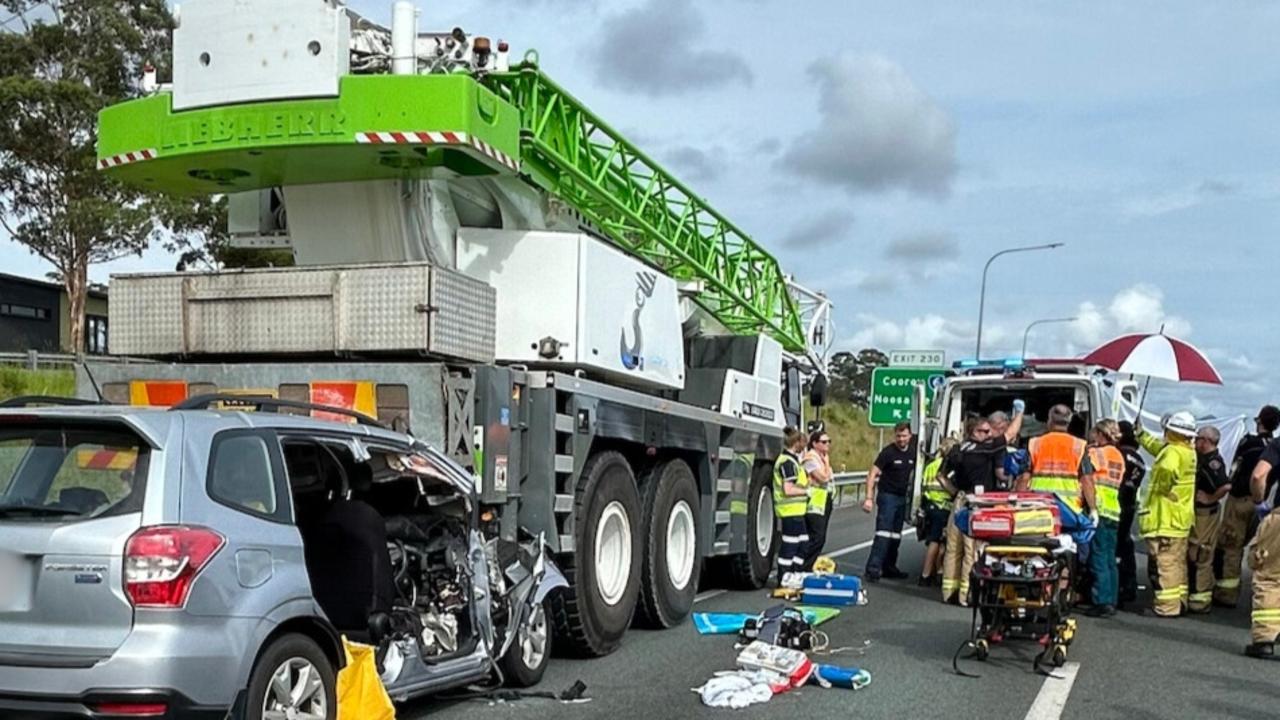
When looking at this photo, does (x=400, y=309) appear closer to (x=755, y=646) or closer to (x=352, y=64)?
(x=352, y=64)

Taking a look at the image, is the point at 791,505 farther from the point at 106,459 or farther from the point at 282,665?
the point at 106,459

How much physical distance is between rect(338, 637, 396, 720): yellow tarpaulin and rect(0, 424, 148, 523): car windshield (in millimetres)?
1321

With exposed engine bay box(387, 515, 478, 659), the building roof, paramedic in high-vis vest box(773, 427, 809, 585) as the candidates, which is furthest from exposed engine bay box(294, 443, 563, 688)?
the building roof

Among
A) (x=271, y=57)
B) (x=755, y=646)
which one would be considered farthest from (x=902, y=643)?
(x=271, y=57)

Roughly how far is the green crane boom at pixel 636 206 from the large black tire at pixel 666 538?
2016mm

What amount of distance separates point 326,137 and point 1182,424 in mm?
7590

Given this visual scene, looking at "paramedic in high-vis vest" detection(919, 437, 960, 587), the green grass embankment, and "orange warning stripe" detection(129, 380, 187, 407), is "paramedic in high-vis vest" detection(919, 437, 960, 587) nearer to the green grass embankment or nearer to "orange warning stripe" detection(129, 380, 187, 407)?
"orange warning stripe" detection(129, 380, 187, 407)

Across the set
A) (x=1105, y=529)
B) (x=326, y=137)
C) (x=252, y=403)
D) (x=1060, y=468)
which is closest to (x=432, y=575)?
(x=252, y=403)

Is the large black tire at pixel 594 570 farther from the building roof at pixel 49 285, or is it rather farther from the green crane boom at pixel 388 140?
the building roof at pixel 49 285

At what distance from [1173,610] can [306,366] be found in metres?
7.86

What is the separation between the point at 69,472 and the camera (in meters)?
4.84

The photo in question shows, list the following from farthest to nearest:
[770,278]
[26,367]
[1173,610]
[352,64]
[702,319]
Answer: [26,367] → [770,278] → [702,319] → [1173,610] → [352,64]

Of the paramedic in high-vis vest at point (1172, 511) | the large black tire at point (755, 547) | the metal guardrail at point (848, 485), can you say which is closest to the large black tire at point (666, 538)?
the large black tire at point (755, 547)

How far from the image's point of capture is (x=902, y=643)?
9.38m
